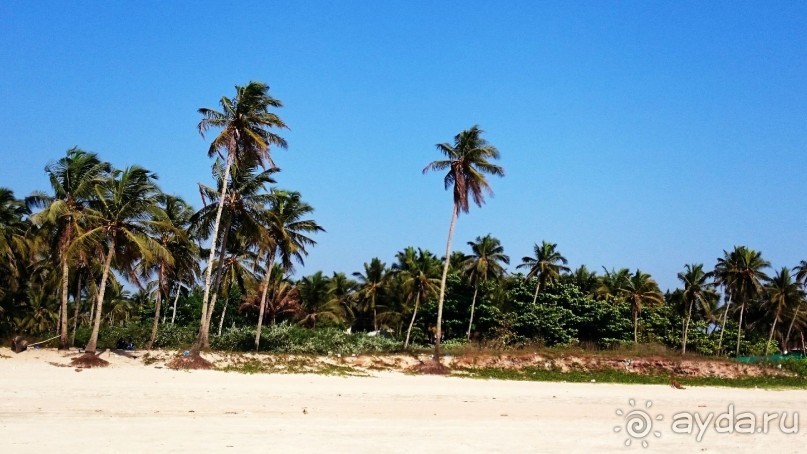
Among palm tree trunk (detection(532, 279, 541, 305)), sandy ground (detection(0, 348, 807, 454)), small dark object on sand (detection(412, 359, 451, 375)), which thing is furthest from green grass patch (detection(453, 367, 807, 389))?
palm tree trunk (detection(532, 279, 541, 305))

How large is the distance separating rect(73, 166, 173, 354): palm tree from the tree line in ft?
0.20

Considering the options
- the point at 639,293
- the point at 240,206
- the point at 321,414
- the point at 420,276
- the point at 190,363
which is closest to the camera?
the point at 321,414

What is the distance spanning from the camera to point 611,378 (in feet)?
99.6

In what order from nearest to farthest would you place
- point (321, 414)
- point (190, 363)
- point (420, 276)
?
point (321, 414) → point (190, 363) → point (420, 276)

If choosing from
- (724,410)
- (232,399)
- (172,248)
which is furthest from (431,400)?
(172,248)

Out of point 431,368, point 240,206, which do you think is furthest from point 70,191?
point 431,368

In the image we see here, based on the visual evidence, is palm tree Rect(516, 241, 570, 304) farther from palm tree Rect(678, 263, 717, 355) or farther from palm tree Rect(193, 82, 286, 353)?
palm tree Rect(193, 82, 286, 353)

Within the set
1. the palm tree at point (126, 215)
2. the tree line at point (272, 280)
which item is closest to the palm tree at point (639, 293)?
the tree line at point (272, 280)

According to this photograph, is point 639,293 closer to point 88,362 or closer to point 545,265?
point 545,265

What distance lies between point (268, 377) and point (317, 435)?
41.2ft

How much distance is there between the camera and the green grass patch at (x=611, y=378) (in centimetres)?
2955

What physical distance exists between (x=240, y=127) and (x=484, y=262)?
27506 millimetres

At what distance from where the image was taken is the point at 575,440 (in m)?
11.3

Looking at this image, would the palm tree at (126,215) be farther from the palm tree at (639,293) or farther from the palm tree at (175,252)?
the palm tree at (639,293)
